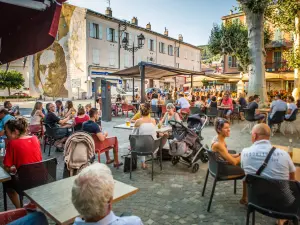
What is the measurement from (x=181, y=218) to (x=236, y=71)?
34574mm

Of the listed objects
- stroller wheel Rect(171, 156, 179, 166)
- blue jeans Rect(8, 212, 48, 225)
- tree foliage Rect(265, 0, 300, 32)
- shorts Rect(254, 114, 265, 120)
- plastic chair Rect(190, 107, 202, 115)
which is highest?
tree foliage Rect(265, 0, 300, 32)

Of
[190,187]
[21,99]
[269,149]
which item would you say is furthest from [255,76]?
[21,99]

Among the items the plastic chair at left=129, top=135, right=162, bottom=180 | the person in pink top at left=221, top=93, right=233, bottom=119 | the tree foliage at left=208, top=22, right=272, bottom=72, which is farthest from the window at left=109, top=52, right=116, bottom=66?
the plastic chair at left=129, top=135, right=162, bottom=180

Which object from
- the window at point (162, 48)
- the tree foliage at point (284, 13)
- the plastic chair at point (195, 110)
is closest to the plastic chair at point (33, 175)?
the plastic chair at point (195, 110)

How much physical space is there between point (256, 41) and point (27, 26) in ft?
42.6

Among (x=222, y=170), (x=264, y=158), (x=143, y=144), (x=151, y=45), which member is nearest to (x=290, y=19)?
(x=143, y=144)

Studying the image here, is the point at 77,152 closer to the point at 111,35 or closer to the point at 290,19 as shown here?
the point at 290,19

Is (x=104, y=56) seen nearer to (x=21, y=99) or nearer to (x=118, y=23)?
(x=118, y=23)

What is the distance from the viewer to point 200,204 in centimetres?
375

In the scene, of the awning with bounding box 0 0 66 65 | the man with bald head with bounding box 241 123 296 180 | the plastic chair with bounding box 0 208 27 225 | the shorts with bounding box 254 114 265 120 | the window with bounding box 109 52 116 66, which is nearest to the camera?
the plastic chair with bounding box 0 208 27 225

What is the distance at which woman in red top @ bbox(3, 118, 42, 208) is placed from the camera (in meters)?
3.23

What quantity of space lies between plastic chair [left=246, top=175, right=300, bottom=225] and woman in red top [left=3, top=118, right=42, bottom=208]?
267 centimetres

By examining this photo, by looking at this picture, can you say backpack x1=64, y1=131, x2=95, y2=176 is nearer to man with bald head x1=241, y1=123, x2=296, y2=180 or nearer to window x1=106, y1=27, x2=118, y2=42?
man with bald head x1=241, y1=123, x2=296, y2=180

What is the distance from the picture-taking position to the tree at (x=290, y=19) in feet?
52.9
